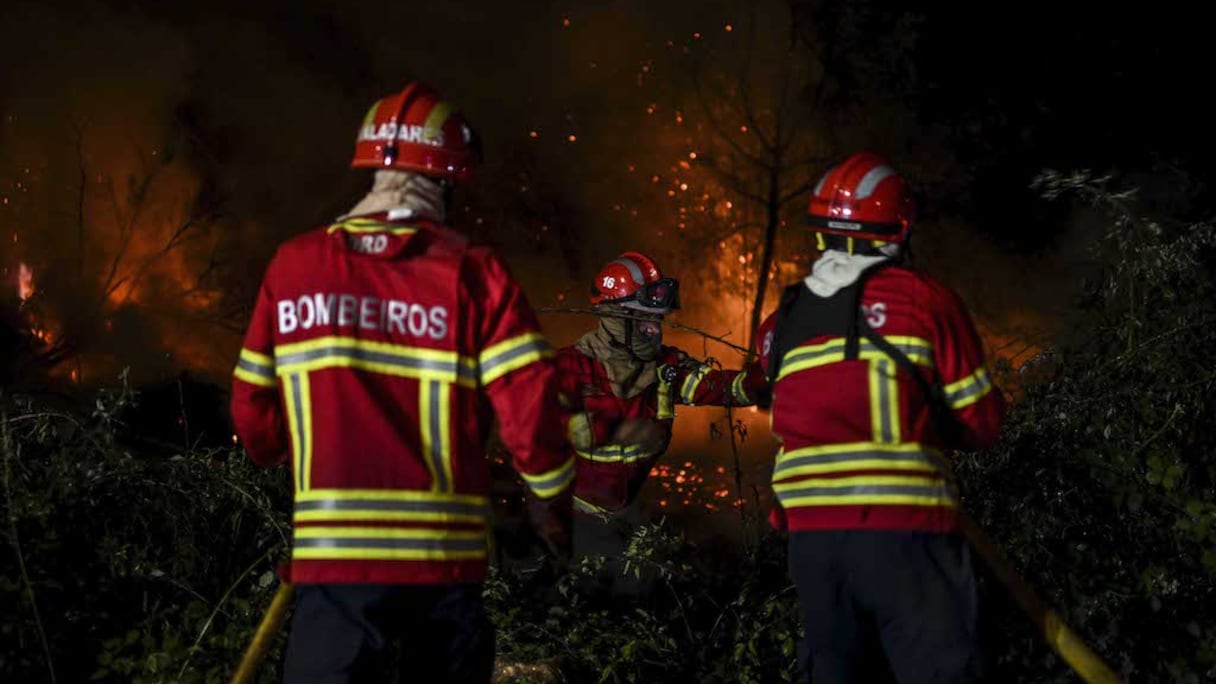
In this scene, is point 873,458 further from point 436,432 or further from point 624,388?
point 624,388

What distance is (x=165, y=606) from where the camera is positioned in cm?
542

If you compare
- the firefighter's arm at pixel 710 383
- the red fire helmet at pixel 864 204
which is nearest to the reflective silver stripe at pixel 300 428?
the red fire helmet at pixel 864 204

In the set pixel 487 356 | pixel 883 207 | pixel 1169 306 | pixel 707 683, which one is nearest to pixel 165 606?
pixel 707 683

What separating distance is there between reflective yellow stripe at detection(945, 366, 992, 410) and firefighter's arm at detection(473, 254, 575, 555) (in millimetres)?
1220

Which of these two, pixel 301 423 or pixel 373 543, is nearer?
pixel 373 543

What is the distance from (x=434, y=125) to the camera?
3.71 metres

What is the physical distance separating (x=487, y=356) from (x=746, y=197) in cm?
1017

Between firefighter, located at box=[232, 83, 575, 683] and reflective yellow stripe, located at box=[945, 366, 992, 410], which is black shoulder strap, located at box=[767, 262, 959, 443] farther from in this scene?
firefighter, located at box=[232, 83, 575, 683]

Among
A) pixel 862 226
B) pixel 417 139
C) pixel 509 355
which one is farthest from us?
pixel 862 226

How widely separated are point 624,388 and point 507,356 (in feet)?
14.0

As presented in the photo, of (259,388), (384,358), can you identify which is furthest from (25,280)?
(384,358)

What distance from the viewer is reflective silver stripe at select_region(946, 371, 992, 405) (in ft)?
13.2

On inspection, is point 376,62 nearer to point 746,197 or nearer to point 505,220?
point 505,220

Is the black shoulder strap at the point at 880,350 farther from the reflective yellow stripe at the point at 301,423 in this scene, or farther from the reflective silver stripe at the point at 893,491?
the reflective yellow stripe at the point at 301,423
